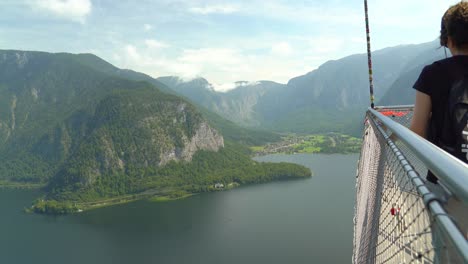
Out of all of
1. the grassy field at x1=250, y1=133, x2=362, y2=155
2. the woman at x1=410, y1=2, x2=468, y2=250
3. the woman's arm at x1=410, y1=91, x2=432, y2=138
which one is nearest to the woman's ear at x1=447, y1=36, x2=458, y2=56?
the woman at x1=410, y1=2, x2=468, y2=250

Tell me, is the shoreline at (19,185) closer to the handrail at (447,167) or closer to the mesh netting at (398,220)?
the mesh netting at (398,220)

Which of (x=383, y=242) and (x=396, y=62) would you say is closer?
(x=383, y=242)

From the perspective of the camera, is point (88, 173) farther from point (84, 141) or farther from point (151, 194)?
point (151, 194)

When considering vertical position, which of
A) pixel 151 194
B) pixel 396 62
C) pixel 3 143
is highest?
pixel 396 62

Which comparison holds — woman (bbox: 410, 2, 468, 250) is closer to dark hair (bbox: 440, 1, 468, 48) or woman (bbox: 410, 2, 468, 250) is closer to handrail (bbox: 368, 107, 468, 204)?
dark hair (bbox: 440, 1, 468, 48)

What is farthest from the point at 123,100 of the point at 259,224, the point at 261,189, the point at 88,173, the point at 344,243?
the point at 344,243

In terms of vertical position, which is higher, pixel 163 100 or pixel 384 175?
pixel 163 100

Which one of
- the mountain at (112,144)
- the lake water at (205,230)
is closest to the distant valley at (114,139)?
the mountain at (112,144)
